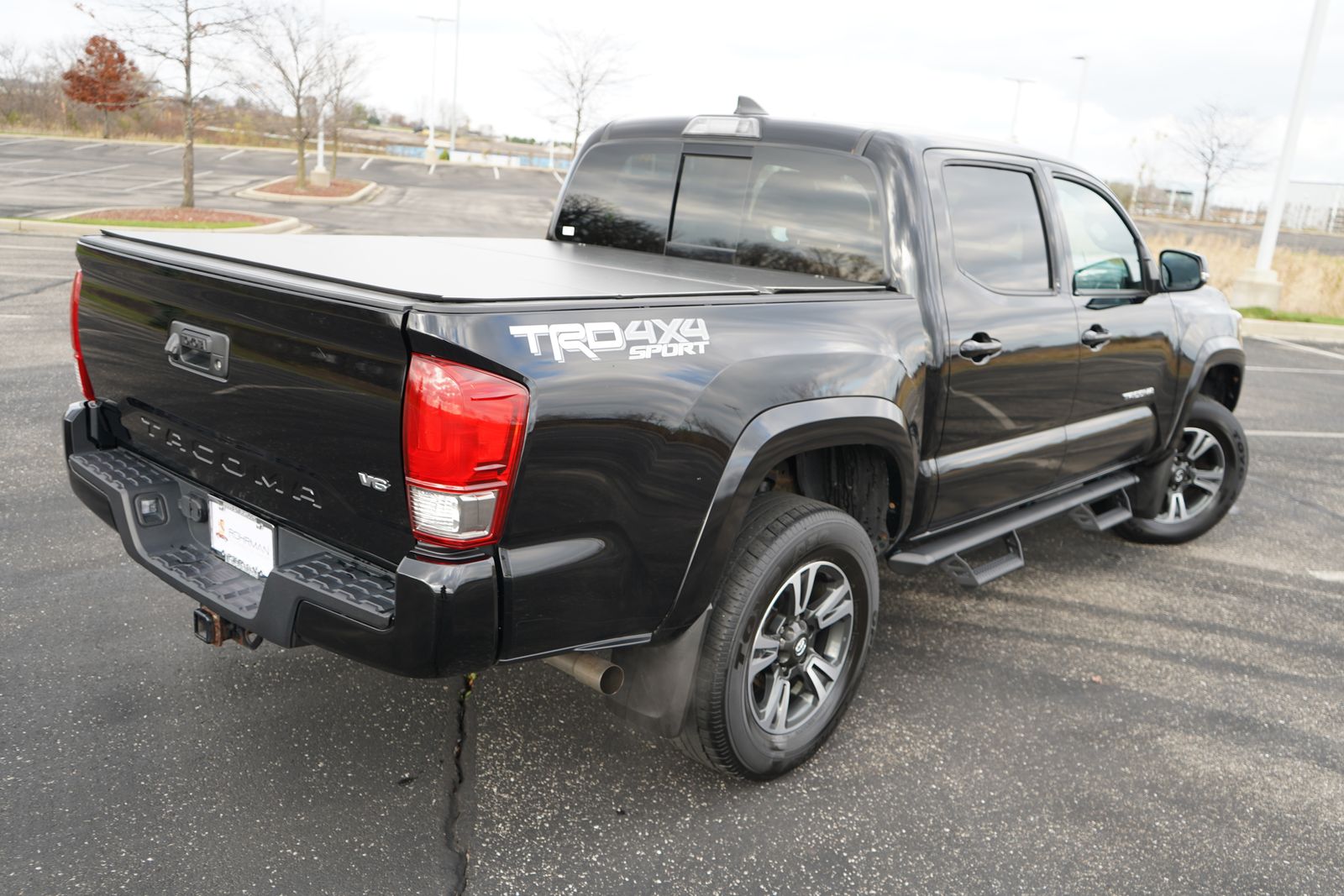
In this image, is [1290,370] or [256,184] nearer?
[1290,370]

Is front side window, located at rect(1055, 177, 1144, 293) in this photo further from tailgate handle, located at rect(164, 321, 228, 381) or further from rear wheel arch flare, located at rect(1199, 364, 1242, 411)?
tailgate handle, located at rect(164, 321, 228, 381)

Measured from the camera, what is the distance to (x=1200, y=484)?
5645 millimetres

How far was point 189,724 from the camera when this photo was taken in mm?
3209

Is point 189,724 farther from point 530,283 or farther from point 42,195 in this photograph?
point 42,195

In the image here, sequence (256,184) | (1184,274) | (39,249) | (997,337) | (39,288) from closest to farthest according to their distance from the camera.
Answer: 1. (997,337)
2. (1184,274)
3. (39,288)
4. (39,249)
5. (256,184)

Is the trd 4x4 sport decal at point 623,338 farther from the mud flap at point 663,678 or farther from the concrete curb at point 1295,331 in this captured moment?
the concrete curb at point 1295,331

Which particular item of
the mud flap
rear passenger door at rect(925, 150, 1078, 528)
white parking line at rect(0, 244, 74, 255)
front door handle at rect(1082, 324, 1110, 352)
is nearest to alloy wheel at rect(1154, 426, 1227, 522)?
front door handle at rect(1082, 324, 1110, 352)

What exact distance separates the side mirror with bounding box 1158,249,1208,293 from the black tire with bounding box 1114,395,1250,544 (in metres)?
1.00

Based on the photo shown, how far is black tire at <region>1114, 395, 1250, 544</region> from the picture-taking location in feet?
18.1

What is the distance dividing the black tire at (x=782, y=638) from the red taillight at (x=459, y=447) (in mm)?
866

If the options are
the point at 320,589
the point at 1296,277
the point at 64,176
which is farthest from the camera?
the point at 64,176

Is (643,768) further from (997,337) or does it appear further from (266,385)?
(997,337)

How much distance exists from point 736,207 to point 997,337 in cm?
109

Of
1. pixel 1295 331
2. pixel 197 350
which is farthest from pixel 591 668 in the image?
pixel 1295 331
